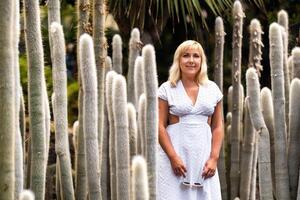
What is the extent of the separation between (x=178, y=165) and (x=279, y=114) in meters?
1.14

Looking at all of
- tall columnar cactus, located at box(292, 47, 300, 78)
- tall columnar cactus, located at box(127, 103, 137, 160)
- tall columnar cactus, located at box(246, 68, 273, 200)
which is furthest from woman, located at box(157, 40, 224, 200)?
tall columnar cactus, located at box(292, 47, 300, 78)

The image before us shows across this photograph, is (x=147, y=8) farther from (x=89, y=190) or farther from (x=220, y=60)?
(x=89, y=190)

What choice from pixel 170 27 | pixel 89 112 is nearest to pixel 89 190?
pixel 89 112

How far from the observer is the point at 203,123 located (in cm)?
467

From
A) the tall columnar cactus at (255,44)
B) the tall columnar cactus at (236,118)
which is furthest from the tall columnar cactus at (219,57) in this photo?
the tall columnar cactus at (255,44)

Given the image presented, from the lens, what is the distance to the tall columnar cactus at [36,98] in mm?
3920

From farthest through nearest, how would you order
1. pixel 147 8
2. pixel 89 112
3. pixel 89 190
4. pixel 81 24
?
pixel 147 8, pixel 81 24, pixel 89 190, pixel 89 112

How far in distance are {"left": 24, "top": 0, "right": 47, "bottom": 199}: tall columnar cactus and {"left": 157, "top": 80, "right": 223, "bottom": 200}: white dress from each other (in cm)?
Result: 98

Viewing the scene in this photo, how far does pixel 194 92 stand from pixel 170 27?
5.50 meters

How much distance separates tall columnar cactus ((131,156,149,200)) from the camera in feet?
9.35

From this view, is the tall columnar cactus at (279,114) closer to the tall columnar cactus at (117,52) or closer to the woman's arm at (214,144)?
the woman's arm at (214,144)

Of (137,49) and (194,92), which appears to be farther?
(137,49)

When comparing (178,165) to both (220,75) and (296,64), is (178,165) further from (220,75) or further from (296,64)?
(220,75)

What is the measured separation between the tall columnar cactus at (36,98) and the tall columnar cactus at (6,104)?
54 centimetres
